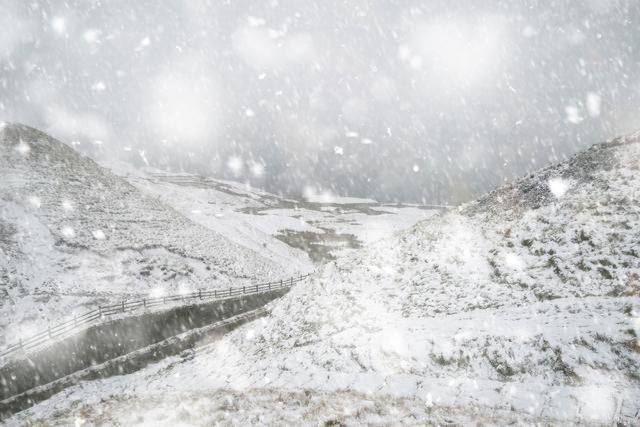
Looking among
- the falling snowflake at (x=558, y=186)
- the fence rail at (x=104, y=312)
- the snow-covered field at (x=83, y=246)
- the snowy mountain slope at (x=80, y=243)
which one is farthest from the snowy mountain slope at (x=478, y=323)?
the snowy mountain slope at (x=80, y=243)

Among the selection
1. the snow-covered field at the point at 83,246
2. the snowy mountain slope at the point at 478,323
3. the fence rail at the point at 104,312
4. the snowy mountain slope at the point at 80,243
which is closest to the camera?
the snowy mountain slope at the point at 478,323

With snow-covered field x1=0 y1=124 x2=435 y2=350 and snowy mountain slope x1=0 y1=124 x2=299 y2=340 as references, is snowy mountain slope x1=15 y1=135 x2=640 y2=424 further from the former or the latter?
snowy mountain slope x1=0 y1=124 x2=299 y2=340

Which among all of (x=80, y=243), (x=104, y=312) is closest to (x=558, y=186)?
(x=104, y=312)

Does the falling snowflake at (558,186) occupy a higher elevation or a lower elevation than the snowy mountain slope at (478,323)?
higher

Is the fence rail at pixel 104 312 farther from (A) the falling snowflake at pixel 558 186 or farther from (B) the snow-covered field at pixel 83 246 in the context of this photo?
(A) the falling snowflake at pixel 558 186

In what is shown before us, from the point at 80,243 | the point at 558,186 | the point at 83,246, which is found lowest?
the point at 558,186

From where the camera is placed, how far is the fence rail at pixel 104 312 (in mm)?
20522

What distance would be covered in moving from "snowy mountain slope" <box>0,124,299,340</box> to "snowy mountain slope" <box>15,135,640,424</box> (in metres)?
11.6

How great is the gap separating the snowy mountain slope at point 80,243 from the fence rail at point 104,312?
5.45 ft

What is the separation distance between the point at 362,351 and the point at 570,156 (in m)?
20.4

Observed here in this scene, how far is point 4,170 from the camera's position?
3756cm

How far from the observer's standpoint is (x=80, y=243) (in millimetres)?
33406

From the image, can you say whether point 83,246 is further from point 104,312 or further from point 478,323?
point 478,323

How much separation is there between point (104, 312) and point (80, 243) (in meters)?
12.9
